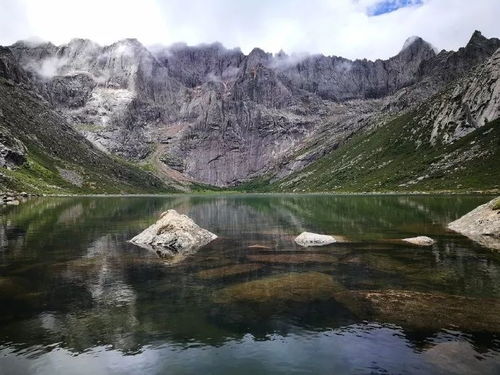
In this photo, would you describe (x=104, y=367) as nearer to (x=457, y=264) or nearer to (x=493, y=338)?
(x=493, y=338)

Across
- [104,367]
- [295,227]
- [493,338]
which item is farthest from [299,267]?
[295,227]

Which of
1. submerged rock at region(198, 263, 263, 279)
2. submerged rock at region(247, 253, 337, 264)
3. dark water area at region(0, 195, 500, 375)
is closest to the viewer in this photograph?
dark water area at region(0, 195, 500, 375)

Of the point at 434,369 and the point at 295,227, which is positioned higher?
the point at 295,227

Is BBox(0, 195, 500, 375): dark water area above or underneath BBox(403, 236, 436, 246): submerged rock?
underneath

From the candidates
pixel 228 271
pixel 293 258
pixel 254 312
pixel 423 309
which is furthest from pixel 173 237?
pixel 423 309

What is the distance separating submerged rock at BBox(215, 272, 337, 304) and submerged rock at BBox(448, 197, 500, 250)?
92.4 feet

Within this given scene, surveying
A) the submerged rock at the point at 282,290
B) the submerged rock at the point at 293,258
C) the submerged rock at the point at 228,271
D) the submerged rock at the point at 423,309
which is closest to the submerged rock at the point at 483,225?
the submerged rock at the point at 293,258

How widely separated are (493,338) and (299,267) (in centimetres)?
1830

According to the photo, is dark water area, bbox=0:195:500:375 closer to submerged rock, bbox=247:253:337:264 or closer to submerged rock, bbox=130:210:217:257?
submerged rock, bbox=247:253:337:264

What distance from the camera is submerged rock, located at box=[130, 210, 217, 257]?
48594 mm

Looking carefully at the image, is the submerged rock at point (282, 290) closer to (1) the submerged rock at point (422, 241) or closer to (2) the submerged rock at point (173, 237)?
(2) the submerged rock at point (173, 237)

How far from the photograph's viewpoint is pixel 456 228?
62688mm

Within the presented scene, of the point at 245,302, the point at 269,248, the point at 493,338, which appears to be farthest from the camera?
the point at 269,248

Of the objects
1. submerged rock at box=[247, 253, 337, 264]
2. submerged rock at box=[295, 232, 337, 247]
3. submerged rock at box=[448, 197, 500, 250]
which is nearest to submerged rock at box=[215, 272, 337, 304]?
submerged rock at box=[247, 253, 337, 264]
